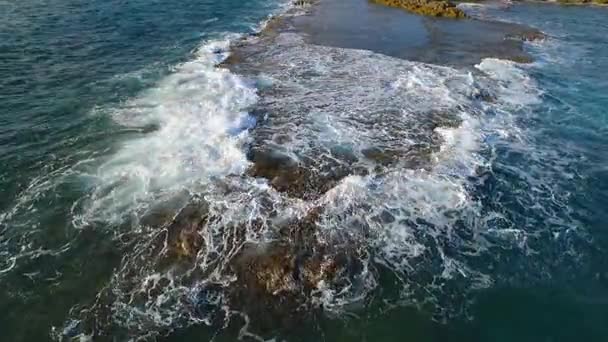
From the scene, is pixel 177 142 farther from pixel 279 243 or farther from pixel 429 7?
pixel 429 7

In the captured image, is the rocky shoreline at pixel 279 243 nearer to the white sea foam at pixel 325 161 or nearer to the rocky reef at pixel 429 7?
the white sea foam at pixel 325 161

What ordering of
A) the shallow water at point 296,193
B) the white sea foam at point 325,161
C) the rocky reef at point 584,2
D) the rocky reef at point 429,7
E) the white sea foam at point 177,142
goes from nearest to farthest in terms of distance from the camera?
the shallow water at point 296,193 < the white sea foam at point 325,161 < the white sea foam at point 177,142 < the rocky reef at point 429,7 < the rocky reef at point 584,2

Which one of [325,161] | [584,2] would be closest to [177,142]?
[325,161]

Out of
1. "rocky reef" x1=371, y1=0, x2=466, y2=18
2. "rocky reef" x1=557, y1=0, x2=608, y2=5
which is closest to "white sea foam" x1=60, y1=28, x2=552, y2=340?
"rocky reef" x1=371, y1=0, x2=466, y2=18

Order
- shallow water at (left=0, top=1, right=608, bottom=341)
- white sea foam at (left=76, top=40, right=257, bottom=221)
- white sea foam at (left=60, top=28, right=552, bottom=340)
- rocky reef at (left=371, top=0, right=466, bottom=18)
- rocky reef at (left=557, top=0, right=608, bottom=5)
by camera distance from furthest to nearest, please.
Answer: rocky reef at (left=557, top=0, right=608, bottom=5), rocky reef at (left=371, top=0, right=466, bottom=18), white sea foam at (left=76, top=40, right=257, bottom=221), white sea foam at (left=60, top=28, right=552, bottom=340), shallow water at (left=0, top=1, right=608, bottom=341)

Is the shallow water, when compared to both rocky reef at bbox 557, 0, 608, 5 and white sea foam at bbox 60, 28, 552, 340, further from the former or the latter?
rocky reef at bbox 557, 0, 608, 5

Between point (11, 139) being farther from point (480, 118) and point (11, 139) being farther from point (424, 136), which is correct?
point (480, 118)

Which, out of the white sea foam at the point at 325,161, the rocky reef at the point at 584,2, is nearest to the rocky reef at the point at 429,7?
the white sea foam at the point at 325,161
